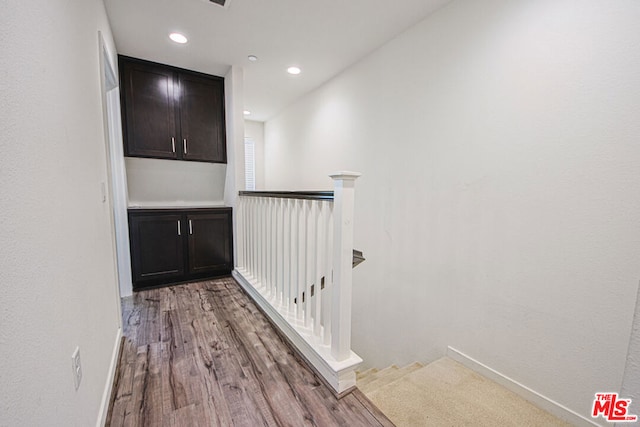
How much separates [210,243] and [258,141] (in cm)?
284

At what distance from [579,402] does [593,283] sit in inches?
26.1

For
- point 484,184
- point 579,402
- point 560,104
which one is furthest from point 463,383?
point 560,104

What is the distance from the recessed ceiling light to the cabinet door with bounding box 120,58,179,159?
0.64m

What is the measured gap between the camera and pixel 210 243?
3.29 meters

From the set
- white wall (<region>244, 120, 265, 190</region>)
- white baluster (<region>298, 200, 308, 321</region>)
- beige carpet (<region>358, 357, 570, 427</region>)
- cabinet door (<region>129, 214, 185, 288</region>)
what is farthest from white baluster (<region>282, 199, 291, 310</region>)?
white wall (<region>244, 120, 265, 190</region>)

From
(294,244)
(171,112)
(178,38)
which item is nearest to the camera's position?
(294,244)

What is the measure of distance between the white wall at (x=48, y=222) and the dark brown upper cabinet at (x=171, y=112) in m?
1.70

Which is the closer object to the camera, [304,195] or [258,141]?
[304,195]

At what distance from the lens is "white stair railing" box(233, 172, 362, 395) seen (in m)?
1.48

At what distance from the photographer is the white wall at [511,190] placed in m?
1.36

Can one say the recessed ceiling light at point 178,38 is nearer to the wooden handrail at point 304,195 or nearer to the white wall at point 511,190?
the wooden handrail at point 304,195

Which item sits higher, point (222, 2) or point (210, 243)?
point (222, 2)

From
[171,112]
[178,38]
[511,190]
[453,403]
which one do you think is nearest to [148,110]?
[171,112]

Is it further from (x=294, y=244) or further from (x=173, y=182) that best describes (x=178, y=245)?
(x=294, y=244)
